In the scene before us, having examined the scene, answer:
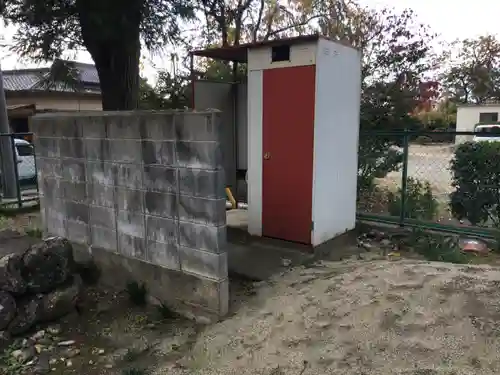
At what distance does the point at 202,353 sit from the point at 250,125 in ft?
7.65

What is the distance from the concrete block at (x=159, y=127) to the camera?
3160mm

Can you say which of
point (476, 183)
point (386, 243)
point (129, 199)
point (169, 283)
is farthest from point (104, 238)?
point (476, 183)

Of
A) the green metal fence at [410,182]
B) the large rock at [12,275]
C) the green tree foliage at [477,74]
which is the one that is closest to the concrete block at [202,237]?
the large rock at [12,275]

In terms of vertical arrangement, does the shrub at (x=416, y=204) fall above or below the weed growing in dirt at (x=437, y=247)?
above

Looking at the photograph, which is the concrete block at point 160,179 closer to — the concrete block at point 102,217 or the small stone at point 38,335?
the concrete block at point 102,217

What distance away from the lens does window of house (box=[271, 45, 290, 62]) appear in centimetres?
402

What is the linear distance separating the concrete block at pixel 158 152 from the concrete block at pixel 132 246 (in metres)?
0.66

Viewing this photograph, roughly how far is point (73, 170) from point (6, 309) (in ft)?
4.65

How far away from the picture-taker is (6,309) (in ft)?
9.96

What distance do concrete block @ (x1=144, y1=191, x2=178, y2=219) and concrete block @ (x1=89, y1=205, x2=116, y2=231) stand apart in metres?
0.47

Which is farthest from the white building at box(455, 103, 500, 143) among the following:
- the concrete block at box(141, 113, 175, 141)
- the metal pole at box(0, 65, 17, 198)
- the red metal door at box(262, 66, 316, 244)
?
the concrete block at box(141, 113, 175, 141)

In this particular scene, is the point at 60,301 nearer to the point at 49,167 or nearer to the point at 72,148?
the point at 72,148

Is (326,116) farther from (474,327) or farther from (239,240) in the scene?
(474,327)

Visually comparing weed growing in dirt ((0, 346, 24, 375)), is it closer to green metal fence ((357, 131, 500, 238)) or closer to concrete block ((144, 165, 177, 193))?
concrete block ((144, 165, 177, 193))
